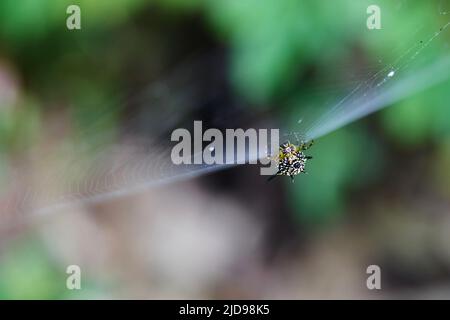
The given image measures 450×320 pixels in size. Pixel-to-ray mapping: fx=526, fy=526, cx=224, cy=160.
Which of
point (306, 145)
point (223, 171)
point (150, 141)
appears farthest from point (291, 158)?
point (150, 141)

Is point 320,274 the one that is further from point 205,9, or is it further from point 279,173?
point 205,9

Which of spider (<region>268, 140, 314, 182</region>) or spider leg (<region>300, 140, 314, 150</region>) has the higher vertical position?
spider leg (<region>300, 140, 314, 150</region>)

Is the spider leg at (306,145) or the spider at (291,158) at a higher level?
the spider leg at (306,145)

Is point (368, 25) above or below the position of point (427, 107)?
above
